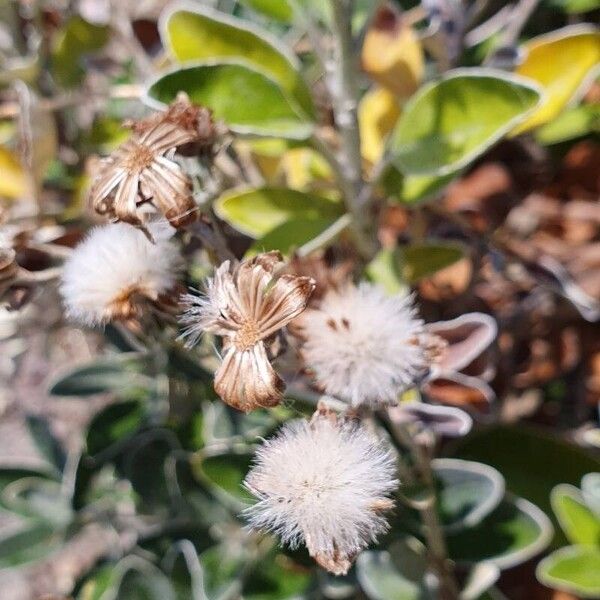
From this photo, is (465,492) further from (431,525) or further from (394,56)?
(394,56)

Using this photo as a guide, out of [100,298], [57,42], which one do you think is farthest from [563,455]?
[57,42]

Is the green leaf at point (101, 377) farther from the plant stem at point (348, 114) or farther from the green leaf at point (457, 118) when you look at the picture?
the green leaf at point (457, 118)

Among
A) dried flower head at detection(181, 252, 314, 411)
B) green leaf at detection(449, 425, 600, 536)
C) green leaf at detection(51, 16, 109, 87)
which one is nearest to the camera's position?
dried flower head at detection(181, 252, 314, 411)

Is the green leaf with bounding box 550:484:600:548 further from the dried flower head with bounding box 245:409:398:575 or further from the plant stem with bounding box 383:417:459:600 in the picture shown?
the dried flower head with bounding box 245:409:398:575

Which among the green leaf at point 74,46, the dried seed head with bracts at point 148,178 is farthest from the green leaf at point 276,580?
the green leaf at point 74,46

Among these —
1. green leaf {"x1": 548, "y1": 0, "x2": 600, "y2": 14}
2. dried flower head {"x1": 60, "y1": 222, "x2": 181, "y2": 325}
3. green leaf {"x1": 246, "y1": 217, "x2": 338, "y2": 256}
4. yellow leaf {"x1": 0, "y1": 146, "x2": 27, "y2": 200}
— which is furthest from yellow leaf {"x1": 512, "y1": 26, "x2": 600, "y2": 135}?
yellow leaf {"x1": 0, "y1": 146, "x2": 27, "y2": 200}
